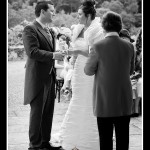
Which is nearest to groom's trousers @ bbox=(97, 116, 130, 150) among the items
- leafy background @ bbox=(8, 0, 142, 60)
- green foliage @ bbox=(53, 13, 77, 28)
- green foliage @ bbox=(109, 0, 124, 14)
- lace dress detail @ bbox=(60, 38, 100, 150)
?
lace dress detail @ bbox=(60, 38, 100, 150)

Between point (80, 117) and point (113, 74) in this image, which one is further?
point (80, 117)

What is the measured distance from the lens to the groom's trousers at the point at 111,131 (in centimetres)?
396

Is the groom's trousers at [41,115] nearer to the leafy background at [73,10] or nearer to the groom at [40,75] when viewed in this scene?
the groom at [40,75]

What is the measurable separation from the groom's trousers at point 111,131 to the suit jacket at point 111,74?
6cm

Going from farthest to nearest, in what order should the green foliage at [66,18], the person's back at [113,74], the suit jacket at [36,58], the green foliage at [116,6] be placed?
the green foliage at [66,18] < the green foliage at [116,6] < the suit jacket at [36,58] < the person's back at [113,74]

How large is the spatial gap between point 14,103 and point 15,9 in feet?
14.3

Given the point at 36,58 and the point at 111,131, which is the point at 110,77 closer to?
the point at 111,131

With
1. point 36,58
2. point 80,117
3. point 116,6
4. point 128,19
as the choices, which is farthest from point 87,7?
point 116,6

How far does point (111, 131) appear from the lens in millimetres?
A: 3992

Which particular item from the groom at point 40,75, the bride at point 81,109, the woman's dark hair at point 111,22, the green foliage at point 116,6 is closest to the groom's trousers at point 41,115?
the groom at point 40,75

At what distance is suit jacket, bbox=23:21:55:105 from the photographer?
489 cm

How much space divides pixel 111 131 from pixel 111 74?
0.57 metres

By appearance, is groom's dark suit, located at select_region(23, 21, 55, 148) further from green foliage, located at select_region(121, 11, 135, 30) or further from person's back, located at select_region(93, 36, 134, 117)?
green foliage, located at select_region(121, 11, 135, 30)

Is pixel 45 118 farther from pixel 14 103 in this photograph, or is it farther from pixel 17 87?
pixel 17 87
